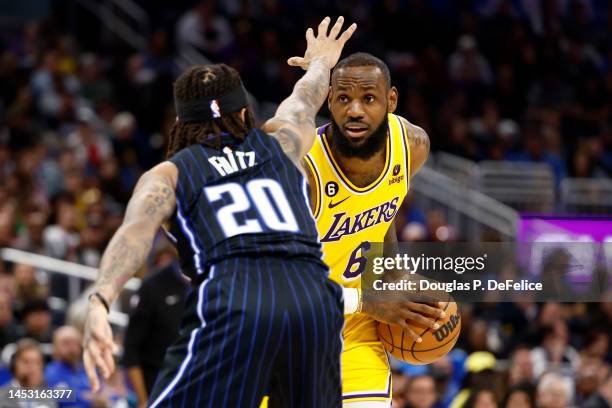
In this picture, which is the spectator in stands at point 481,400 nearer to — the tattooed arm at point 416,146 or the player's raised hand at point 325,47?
the tattooed arm at point 416,146

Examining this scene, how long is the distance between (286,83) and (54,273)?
499cm

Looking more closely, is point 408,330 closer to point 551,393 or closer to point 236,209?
point 236,209

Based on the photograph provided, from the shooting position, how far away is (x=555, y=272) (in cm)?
650

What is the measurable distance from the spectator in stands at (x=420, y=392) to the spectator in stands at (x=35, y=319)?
119 inches

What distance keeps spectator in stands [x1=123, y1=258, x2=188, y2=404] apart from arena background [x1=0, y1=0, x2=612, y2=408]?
31 centimetres

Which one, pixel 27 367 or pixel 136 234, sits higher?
pixel 27 367

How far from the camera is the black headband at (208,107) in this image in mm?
4680

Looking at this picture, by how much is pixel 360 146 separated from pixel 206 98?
1549 mm

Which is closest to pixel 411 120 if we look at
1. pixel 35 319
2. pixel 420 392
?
pixel 420 392

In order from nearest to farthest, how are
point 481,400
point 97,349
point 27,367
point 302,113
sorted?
point 97,349 → point 302,113 → point 27,367 → point 481,400

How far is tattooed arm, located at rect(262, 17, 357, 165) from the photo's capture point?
193 inches

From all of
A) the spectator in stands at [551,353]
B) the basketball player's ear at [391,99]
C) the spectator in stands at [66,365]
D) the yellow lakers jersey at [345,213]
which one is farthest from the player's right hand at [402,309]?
the spectator in stands at [551,353]

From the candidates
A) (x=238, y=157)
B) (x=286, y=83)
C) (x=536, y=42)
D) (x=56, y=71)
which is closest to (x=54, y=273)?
(x=56, y=71)

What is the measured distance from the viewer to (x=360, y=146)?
19.9 ft
